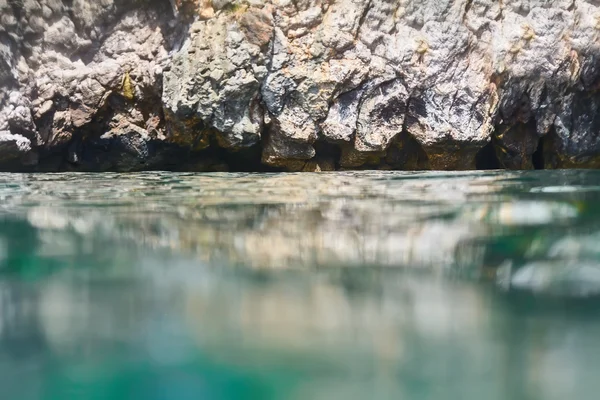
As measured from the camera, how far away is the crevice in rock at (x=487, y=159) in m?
6.40

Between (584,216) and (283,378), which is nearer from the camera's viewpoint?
(283,378)

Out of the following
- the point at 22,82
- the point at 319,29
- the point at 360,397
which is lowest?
the point at 360,397

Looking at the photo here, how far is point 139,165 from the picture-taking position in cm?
596

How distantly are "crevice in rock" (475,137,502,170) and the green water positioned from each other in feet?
14.8

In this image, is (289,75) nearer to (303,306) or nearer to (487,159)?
(487,159)

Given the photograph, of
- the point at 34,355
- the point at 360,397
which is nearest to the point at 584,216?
the point at 360,397

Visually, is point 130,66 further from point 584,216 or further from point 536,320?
point 536,320

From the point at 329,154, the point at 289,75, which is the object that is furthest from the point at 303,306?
the point at 329,154

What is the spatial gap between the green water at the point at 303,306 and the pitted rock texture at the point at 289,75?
352cm

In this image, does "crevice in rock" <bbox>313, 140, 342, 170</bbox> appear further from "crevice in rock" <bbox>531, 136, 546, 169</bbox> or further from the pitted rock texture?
"crevice in rock" <bbox>531, 136, 546, 169</bbox>

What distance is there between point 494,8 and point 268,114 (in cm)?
281

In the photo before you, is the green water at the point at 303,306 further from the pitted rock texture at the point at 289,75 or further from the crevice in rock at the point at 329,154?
the crevice in rock at the point at 329,154

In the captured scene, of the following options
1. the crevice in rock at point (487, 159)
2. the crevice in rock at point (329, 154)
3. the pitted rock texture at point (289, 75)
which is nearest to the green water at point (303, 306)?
the pitted rock texture at point (289, 75)

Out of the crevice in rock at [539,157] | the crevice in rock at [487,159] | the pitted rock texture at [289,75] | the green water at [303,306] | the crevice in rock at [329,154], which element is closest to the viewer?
the green water at [303,306]
